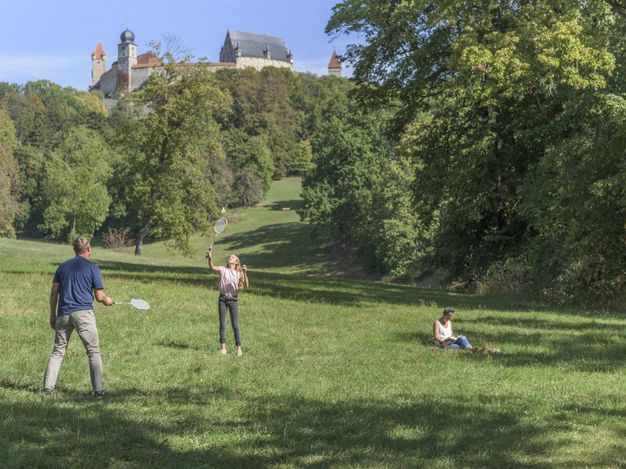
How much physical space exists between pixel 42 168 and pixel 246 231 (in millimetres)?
36612

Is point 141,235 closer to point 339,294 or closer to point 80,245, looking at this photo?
point 339,294

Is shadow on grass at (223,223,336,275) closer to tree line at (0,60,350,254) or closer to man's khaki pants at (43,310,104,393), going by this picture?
tree line at (0,60,350,254)

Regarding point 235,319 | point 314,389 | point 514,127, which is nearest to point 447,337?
point 235,319

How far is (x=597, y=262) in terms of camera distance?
25.5 meters

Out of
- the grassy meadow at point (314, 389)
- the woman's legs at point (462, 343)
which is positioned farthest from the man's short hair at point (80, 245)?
the woman's legs at point (462, 343)

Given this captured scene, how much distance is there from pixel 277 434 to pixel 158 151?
44505 millimetres

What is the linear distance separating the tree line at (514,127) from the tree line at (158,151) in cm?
2015

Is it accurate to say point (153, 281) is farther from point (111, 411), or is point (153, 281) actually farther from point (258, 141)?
point (258, 141)

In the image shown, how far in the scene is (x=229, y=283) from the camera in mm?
14617

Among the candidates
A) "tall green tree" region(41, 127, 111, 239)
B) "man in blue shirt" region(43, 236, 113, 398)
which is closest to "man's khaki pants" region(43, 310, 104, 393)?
"man in blue shirt" region(43, 236, 113, 398)

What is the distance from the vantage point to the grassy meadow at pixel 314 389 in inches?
309

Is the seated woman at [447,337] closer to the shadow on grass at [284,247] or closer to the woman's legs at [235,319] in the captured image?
the woman's legs at [235,319]

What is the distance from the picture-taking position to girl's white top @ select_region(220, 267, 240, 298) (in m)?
14.6

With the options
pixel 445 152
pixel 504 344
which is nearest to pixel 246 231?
pixel 445 152
